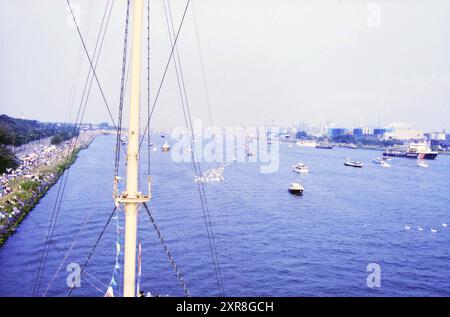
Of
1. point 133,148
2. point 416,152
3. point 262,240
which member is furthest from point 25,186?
point 416,152

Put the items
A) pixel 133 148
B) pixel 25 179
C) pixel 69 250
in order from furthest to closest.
A: 1. pixel 25 179
2. pixel 69 250
3. pixel 133 148

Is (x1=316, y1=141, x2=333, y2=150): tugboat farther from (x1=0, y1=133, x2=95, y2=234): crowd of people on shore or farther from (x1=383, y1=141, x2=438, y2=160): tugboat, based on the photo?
(x1=0, y1=133, x2=95, y2=234): crowd of people on shore

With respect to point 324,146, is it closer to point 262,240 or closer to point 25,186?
point 25,186

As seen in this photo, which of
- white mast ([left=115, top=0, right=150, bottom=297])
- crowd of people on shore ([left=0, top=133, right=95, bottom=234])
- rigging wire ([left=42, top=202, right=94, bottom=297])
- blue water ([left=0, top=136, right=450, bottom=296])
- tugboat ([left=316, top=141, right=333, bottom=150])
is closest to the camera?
white mast ([left=115, top=0, right=150, bottom=297])

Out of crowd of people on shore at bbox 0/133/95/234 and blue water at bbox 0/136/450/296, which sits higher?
crowd of people on shore at bbox 0/133/95/234

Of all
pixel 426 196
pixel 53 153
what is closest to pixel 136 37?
pixel 426 196

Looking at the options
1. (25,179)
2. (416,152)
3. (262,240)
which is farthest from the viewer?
(416,152)

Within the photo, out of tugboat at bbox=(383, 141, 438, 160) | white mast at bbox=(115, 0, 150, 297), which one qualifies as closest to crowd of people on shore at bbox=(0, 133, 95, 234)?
white mast at bbox=(115, 0, 150, 297)
